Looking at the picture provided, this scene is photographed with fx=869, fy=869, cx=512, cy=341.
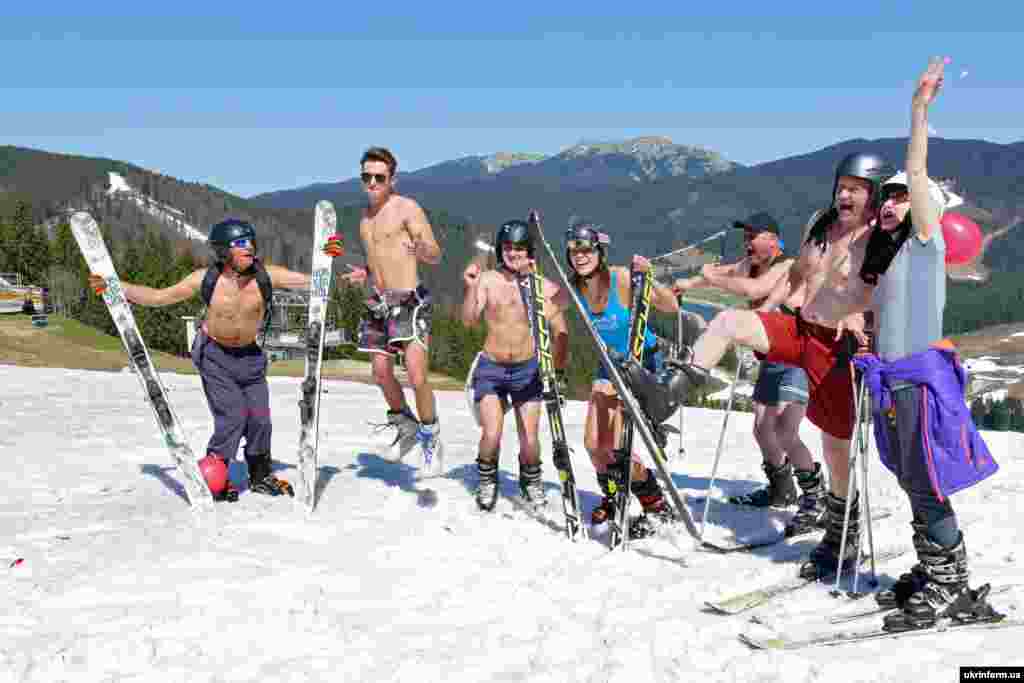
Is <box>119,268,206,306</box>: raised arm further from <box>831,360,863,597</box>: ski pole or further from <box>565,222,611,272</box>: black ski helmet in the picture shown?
<box>831,360,863,597</box>: ski pole

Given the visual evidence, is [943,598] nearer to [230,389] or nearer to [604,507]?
[604,507]

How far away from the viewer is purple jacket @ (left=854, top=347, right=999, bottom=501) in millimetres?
5266

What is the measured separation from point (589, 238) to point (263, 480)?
4.55 metres

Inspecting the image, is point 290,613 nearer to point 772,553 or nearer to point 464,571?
point 464,571

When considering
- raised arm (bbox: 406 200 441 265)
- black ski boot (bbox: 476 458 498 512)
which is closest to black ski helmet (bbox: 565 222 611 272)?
raised arm (bbox: 406 200 441 265)

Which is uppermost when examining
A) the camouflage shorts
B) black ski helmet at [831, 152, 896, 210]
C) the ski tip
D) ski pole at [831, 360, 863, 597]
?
black ski helmet at [831, 152, 896, 210]

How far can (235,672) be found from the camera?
16.7 ft

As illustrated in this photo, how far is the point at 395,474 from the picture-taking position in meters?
10.8

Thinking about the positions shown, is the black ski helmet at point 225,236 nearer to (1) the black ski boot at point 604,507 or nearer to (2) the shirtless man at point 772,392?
(1) the black ski boot at point 604,507

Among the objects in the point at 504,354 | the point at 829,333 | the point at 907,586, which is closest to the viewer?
the point at 907,586

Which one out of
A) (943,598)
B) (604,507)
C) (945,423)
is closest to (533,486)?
(604,507)

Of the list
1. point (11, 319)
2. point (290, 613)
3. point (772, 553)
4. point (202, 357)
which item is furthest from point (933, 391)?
point (11, 319)

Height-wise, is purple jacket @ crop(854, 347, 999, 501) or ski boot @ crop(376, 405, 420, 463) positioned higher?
purple jacket @ crop(854, 347, 999, 501)

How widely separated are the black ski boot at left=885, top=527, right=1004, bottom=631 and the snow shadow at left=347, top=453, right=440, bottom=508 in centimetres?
511
